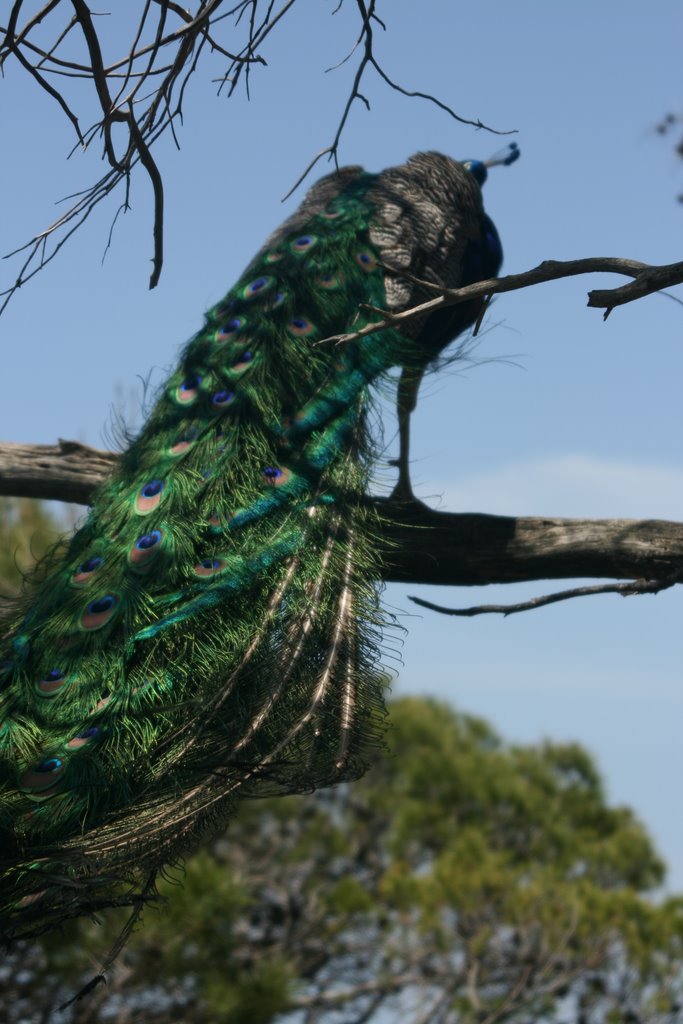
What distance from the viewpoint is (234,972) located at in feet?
32.9

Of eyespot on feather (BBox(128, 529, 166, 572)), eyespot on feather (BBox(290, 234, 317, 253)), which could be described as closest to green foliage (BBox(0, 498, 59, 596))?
eyespot on feather (BBox(290, 234, 317, 253))

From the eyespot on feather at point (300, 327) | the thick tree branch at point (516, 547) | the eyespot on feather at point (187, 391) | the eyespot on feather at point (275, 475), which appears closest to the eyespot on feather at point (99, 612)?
the eyespot on feather at point (275, 475)

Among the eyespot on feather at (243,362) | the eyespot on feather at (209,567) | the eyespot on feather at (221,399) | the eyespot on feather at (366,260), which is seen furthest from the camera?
the eyespot on feather at (366,260)

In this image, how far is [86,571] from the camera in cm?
404

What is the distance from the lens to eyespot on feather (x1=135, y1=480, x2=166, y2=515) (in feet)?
13.7

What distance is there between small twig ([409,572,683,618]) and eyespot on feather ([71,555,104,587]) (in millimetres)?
987

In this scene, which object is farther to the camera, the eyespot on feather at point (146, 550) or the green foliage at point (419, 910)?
the green foliage at point (419, 910)

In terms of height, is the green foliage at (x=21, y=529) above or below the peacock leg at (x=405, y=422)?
below

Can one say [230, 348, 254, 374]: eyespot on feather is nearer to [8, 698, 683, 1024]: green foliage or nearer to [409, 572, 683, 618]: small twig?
[409, 572, 683, 618]: small twig

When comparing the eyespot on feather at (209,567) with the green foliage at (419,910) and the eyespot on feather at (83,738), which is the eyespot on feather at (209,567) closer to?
the eyespot on feather at (83,738)

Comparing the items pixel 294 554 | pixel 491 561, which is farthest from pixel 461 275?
pixel 294 554

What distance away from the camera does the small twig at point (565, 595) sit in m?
3.86

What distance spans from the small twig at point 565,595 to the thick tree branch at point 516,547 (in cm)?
24

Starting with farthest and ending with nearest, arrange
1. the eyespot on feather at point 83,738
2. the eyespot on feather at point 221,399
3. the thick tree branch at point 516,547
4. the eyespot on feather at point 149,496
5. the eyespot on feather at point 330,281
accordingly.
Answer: the eyespot on feather at point 330,281
the eyespot on feather at point 221,399
the thick tree branch at point 516,547
the eyespot on feather at point 149,496
the eyespot on feather at point 83,738
